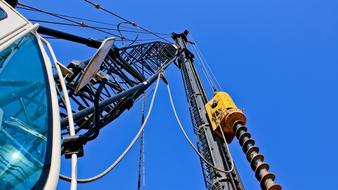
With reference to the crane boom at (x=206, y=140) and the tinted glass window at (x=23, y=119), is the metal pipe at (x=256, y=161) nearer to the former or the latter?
the crane boom at (x=206, y=140)

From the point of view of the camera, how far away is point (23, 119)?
91.8 inches

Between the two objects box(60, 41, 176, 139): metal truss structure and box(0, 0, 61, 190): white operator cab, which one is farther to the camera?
box(60, 41, 176, 139): metal truss structure

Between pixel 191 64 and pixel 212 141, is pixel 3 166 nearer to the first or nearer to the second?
pixel 212 141

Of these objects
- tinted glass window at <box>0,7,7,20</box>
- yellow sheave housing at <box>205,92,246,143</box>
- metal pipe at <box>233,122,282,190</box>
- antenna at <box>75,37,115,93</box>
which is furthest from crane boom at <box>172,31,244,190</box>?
tinted glass window at <box>0,7,7,20</box>

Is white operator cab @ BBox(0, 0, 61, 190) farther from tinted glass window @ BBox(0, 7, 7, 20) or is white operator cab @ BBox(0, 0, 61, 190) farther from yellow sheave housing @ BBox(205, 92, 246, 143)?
yellow sheave housing @ BBox(205, 92, 246, 143)

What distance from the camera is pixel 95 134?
3041 mm

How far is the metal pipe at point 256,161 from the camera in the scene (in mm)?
5527

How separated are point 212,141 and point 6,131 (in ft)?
20.0

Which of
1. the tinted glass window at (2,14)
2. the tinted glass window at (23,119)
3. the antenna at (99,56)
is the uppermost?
the antenna at (99,56)

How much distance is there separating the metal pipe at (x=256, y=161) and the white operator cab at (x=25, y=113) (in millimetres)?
3879

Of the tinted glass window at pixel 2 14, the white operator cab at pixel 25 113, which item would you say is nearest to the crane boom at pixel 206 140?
the white operator cab at pixel 25 113

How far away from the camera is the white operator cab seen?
81.5 inches

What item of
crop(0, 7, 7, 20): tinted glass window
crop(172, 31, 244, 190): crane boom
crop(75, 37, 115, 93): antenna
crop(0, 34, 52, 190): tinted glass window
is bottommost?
crop(0, 34, 52, 190): tinted glass window

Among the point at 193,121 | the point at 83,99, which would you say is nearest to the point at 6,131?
the point at 83,99
